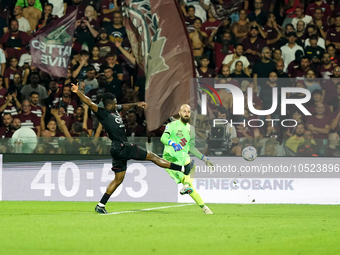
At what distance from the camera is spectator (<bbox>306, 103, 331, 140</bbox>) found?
14.6 metres

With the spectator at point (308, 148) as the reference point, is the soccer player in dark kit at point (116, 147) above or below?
above

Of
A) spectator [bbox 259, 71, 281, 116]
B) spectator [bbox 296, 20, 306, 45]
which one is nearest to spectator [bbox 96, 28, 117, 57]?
spectator [bbox 259, 71, 281, 116]

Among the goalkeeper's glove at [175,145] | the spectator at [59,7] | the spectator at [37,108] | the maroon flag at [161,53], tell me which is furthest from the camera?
the spectator at [59,7]

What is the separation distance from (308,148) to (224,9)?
5677 mm

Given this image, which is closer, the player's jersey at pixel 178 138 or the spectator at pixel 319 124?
the player's jersey at pixel 178 138

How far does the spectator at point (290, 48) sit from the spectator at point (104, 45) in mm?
4928

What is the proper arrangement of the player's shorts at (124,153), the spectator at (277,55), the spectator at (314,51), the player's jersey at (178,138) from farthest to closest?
the spectator at (314,51) → the spectator at (277,55) → the player's jersey at (178,138) → the player's shorts at (124,153)

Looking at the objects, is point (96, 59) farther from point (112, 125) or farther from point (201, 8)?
point (112, 125)

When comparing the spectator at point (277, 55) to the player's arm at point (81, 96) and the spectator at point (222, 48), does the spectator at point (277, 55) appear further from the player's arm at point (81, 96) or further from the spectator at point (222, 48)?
the player's arm at point (81, 96)

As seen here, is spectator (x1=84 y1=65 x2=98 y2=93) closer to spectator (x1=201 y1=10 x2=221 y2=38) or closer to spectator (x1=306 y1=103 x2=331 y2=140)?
spectator (x1=201 y1=10 x2=221 y2=38)

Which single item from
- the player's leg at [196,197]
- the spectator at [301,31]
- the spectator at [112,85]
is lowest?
the player's leg at [196,197]

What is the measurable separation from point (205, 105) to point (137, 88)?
243 centimetres

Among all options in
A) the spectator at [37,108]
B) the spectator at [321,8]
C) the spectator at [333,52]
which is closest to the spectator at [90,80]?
the spectator at [37,108]

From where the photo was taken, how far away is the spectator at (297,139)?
14594 millimetres
